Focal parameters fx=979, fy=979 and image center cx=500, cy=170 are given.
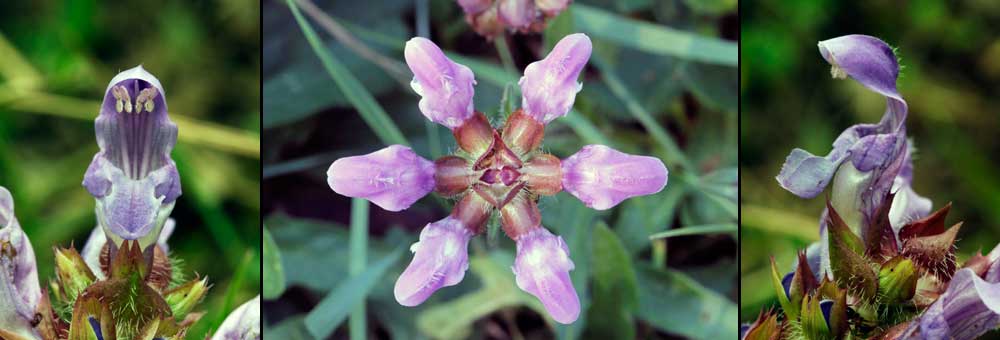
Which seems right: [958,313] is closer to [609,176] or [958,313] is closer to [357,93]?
[609,176]

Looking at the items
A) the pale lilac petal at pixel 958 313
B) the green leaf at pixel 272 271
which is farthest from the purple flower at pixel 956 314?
the green leaf at pixel 272 271

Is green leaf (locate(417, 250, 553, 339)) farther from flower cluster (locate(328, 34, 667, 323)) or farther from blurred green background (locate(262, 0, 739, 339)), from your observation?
flower cluster (locate(328, 34, 667, 323))

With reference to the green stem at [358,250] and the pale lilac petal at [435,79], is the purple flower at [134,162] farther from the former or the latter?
the green stem at [358,250]

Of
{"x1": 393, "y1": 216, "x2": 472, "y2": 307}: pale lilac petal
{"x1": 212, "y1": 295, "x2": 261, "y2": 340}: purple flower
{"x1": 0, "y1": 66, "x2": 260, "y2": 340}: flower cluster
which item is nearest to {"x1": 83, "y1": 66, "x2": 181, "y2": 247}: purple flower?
{"x1": 0, "y1": 66, "x2": 260, "y2": 340}: flower cluster

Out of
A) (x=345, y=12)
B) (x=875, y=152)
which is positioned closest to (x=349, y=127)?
(x=345, y=12)

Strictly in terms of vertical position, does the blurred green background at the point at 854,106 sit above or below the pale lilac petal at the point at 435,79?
below

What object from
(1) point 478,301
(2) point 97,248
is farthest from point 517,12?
(2) point 97,248

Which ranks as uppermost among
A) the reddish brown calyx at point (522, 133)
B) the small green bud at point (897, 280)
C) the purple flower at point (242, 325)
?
the reddish brown calyx at point (522, 133)
